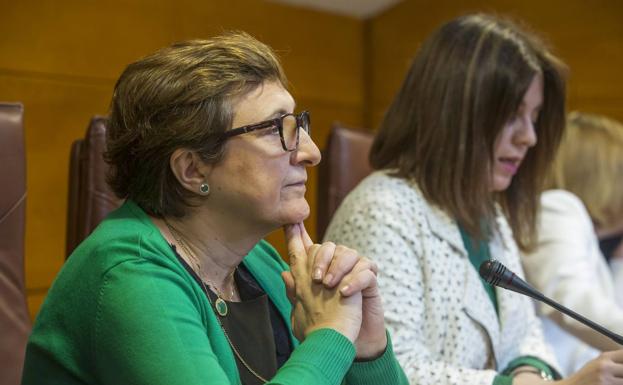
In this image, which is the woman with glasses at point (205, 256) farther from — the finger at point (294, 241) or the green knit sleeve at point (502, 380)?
the green knit sleeve at point (502, 380)

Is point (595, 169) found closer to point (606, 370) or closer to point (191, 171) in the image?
point (606, 370)

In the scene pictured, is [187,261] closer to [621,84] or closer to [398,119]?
[398,119]

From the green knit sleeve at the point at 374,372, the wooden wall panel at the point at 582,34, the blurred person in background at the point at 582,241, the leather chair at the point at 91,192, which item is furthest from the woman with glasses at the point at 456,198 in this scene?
the wooden wall panel at the point at 582,34

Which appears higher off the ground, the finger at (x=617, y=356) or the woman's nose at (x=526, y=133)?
the woman's nose at (x=526, y=133)

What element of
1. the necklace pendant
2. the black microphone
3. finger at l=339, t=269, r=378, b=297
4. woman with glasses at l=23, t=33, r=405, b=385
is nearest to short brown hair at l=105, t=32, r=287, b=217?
woman with glasses at l=23, t=33, r=405, b=385

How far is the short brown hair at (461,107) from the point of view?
1659mm

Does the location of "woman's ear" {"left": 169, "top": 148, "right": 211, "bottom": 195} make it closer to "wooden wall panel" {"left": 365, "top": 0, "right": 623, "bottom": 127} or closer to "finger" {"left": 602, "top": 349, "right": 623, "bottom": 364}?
"finger" {"left": 602, "top": 349, "right": 623, "bottom": 364}

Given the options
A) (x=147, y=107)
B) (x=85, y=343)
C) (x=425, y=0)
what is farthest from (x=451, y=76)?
(x=425, y=0)

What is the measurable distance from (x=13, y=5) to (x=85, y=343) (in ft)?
6.26

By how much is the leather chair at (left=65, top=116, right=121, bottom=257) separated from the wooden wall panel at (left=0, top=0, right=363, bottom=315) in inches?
32.9

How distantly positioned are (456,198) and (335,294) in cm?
61

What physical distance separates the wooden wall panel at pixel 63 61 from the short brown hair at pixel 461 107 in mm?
606

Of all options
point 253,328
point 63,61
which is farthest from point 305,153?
point 63,61

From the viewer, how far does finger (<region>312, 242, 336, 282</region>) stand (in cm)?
112
